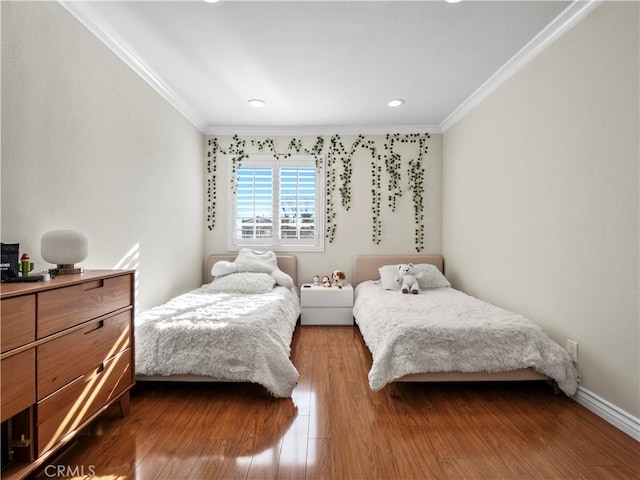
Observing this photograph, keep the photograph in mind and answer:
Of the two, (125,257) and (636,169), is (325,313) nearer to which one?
(125,257)

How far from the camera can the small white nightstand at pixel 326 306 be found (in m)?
4.20

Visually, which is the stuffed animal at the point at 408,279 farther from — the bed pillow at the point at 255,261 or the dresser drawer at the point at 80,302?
the dresser drawer at the point at 80,302

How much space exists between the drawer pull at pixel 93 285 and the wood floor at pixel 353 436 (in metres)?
0.81

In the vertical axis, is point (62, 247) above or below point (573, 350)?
above

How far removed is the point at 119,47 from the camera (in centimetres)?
257

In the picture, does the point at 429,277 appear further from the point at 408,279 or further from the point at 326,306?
the point at 326,306

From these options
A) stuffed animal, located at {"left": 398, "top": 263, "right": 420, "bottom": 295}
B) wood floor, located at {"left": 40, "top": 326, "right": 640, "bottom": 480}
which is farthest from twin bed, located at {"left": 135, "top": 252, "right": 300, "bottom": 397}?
stuffed animal, located at {"left": 398, "top": 263, "right": 420, "bottom": 295}

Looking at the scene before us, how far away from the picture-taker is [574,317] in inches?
91.6

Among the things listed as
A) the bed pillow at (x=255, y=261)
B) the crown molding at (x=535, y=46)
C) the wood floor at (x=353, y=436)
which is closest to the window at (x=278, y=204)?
the bed pillow at (x=255, y=261)

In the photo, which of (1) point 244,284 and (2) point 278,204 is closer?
(1) point 244,284

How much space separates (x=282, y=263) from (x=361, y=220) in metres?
→ 1.18

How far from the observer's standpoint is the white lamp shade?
180 centimetres

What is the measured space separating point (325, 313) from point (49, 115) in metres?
3.17

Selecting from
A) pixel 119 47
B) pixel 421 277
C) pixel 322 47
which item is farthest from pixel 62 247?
pixel 421 277
